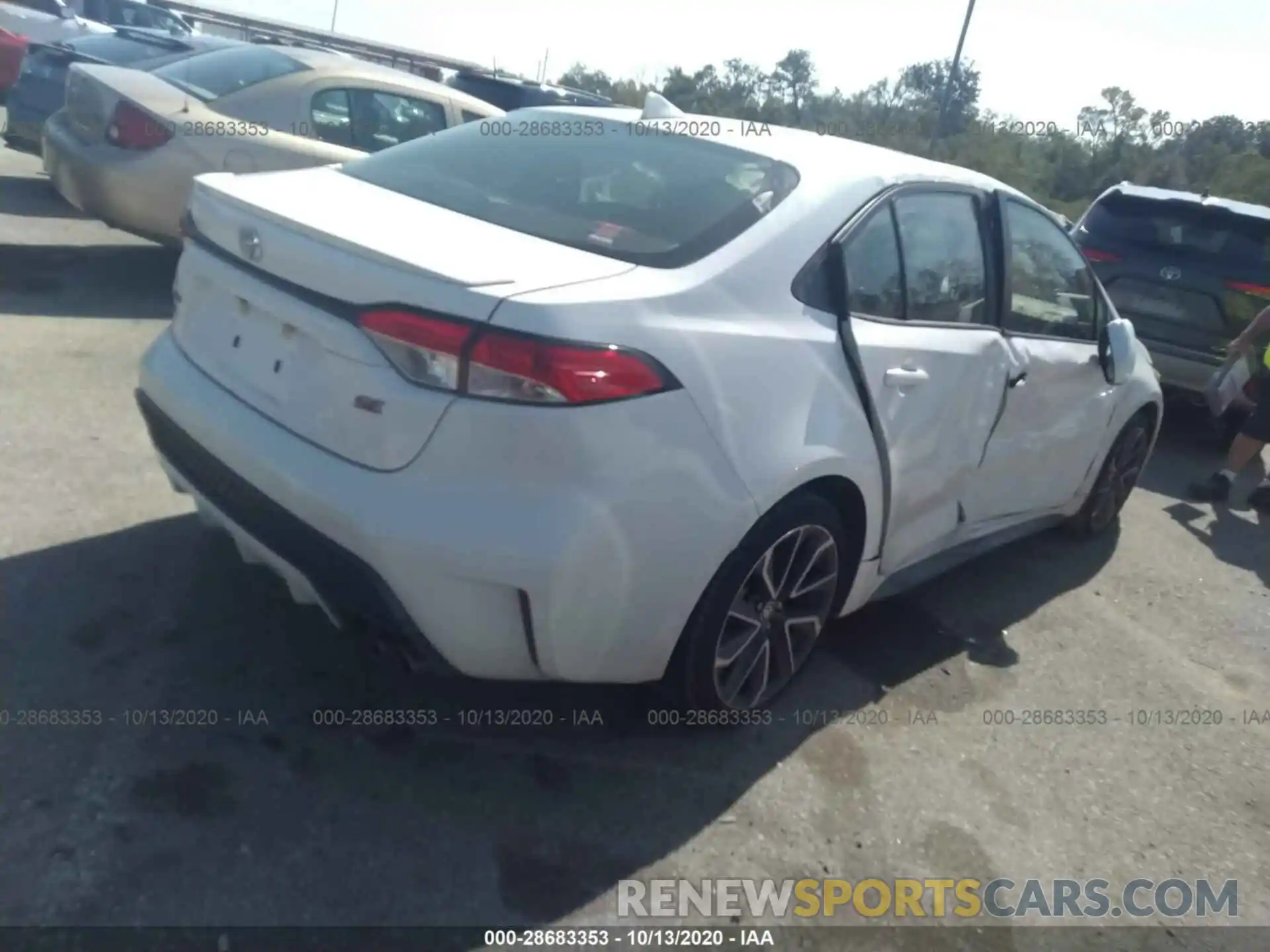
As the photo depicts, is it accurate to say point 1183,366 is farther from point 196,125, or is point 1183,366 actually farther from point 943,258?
point 196,125

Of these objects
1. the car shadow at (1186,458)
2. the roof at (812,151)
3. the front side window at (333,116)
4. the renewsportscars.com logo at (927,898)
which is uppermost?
the roof at (812,151)

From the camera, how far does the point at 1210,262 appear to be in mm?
7867

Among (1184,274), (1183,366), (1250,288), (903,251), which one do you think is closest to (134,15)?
(1184,274)

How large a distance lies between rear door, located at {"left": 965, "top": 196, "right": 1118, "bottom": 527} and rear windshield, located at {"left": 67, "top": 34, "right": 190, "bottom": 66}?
6852mm

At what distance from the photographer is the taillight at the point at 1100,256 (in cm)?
813

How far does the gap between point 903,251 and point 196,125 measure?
5005 mm

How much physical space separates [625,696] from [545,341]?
136cm

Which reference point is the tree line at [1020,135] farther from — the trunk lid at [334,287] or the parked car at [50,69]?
the trunk lid at [334,287]

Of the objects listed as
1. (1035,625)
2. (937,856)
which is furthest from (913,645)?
(937,856)

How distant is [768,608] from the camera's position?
11.0 feet

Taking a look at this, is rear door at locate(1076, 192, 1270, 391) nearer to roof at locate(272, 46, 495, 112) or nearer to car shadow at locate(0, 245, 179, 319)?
roof at locate(272, 46, 495, 112)

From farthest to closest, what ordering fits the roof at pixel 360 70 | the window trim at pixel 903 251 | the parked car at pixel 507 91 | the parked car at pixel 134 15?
1. the parked car at pixel 134 15
2. the parked car at pixel 507 91
3. the roof at pixel 360 70
4. the window trim at pixel 903 251

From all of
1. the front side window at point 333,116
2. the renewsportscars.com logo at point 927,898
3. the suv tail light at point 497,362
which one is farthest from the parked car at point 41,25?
the renewsportscars.com logo at point 927,898

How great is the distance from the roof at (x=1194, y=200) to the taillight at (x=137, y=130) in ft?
20.9
